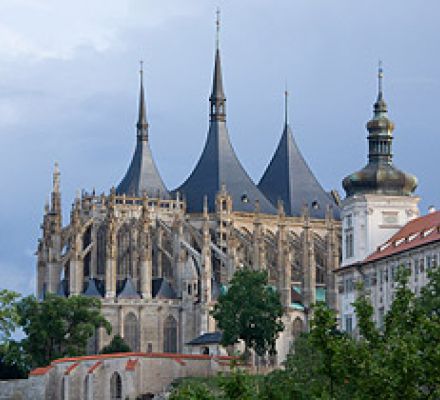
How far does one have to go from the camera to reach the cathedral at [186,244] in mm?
134625

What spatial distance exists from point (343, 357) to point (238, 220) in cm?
9629

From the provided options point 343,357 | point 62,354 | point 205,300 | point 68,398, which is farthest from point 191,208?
point 343,357

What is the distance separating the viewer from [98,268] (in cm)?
13938

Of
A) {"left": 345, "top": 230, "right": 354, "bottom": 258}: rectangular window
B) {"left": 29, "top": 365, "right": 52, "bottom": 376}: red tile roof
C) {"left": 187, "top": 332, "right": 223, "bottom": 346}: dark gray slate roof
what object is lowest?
{"left": 29, "top": 365, "right": 52, "bottom": 376}: red tile roof

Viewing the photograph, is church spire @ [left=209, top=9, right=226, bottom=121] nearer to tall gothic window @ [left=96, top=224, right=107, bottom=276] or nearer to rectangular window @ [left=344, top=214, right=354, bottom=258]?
tall gothic window @ [left=96, top=224, right=107, bottom=276]

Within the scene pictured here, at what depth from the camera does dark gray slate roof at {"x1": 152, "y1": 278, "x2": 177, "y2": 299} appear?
13650 centimetres

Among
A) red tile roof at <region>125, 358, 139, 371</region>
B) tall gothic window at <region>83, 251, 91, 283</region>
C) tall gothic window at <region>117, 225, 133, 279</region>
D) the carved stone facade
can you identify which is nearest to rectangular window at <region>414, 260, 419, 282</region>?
red tile roof at <region>125, 358, 139, 371</region>

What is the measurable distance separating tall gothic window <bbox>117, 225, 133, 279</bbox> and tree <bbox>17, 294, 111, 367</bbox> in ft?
79.6

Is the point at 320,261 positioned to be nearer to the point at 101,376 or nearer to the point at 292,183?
the point at 292,183

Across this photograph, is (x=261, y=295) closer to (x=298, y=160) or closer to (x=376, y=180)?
(x=376, y=180)

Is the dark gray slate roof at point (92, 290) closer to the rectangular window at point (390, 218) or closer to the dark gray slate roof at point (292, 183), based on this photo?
the dark gray slate roof at point (292, 183)

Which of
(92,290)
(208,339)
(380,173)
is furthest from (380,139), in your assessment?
(92,290)

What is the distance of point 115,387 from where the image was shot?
9844cm

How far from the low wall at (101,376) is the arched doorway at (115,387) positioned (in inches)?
3.2
